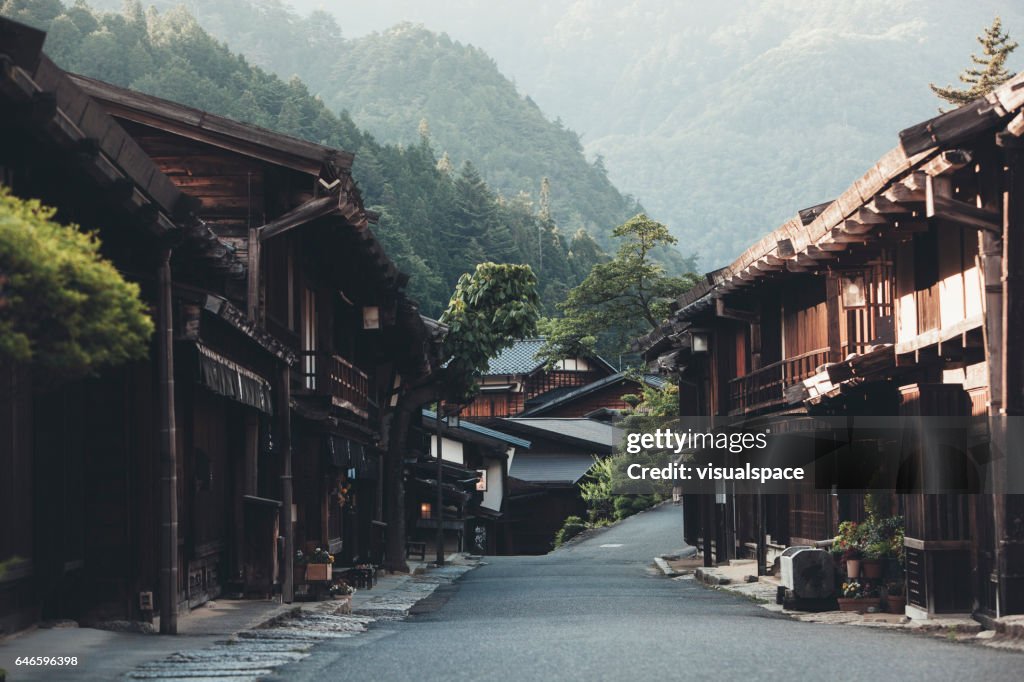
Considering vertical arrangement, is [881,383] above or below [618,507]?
above

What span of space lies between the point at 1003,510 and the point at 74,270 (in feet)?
39.2

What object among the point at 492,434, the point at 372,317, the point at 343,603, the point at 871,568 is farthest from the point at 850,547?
the point at 492,434

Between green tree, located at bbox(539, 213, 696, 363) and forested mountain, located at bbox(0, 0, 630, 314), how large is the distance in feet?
142

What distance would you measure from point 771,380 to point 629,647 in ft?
59.5

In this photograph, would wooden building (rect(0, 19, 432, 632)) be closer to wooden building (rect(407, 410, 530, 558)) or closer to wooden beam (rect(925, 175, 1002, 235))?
wooden beam (rect(925, 175, 1002, 235))

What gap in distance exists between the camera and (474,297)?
3578cm

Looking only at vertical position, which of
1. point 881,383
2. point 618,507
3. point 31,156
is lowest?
point 618,507

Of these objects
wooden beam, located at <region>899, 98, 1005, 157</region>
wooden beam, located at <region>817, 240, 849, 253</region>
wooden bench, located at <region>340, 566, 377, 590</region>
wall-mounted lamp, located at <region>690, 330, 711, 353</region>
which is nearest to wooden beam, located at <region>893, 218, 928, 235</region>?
wooden beam, located at <region>817, 240, 849, 253</region>

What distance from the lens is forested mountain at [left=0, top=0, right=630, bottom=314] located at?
4419 inches

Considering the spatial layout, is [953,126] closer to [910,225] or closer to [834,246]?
[910,225]

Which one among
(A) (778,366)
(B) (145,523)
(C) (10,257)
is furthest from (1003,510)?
(A) (778,366)

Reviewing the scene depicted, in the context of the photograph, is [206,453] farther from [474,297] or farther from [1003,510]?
[474,297]

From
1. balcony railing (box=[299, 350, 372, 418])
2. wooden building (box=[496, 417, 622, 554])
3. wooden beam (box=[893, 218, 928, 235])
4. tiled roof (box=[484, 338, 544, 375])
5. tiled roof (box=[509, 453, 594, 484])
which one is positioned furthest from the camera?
tiled roof (box=[484, 338, 544, 375])

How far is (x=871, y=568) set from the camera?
67.1 ft
